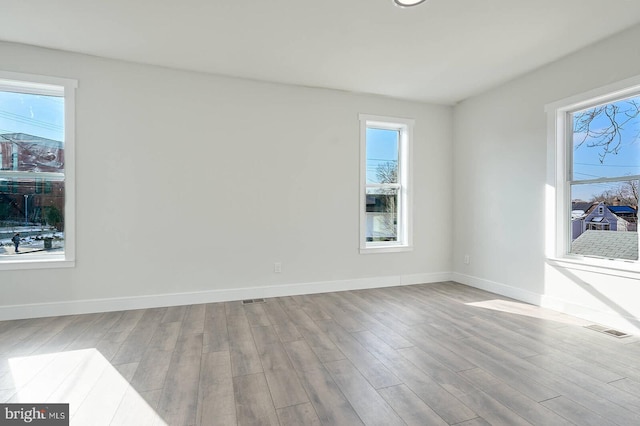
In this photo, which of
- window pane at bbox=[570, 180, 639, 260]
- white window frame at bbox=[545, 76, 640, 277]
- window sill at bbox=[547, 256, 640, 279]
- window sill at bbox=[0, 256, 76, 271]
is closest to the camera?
window sill at bbox=[547, 256, 640, 279]

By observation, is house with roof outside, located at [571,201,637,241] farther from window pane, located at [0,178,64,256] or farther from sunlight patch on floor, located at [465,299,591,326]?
window pane, located at [0,178,64,256]

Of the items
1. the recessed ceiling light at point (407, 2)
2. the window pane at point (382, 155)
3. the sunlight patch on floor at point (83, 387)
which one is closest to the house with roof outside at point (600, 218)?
the window pane at point (382, 155)

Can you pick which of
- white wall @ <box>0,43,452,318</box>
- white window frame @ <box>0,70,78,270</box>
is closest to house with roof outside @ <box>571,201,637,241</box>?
white wall @ <box>0,43,452,318</box>

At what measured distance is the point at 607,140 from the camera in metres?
3.25

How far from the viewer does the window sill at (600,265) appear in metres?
2.97

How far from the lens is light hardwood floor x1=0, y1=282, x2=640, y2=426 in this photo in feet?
5.91

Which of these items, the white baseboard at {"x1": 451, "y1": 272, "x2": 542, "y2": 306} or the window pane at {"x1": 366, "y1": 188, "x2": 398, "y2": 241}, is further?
the window pane at {"x1": 366, "y1": 188, "x2": 398, "y2": 241}

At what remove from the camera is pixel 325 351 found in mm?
2572

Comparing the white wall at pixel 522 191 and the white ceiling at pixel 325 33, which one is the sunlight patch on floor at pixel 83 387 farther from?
the white wall at pixel 522 191

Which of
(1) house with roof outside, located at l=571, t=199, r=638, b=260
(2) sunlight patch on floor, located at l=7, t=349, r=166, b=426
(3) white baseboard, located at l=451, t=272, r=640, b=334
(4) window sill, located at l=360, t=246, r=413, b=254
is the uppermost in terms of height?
(1) house with roof outside, located at l=571, t=199, r=638, b=260

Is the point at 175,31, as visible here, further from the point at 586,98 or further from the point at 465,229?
the point at 465,229

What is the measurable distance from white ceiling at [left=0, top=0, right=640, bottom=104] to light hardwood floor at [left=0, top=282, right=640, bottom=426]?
2.76 meters

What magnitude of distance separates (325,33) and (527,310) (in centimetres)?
363

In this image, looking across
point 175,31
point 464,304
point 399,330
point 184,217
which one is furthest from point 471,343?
point 175,31
